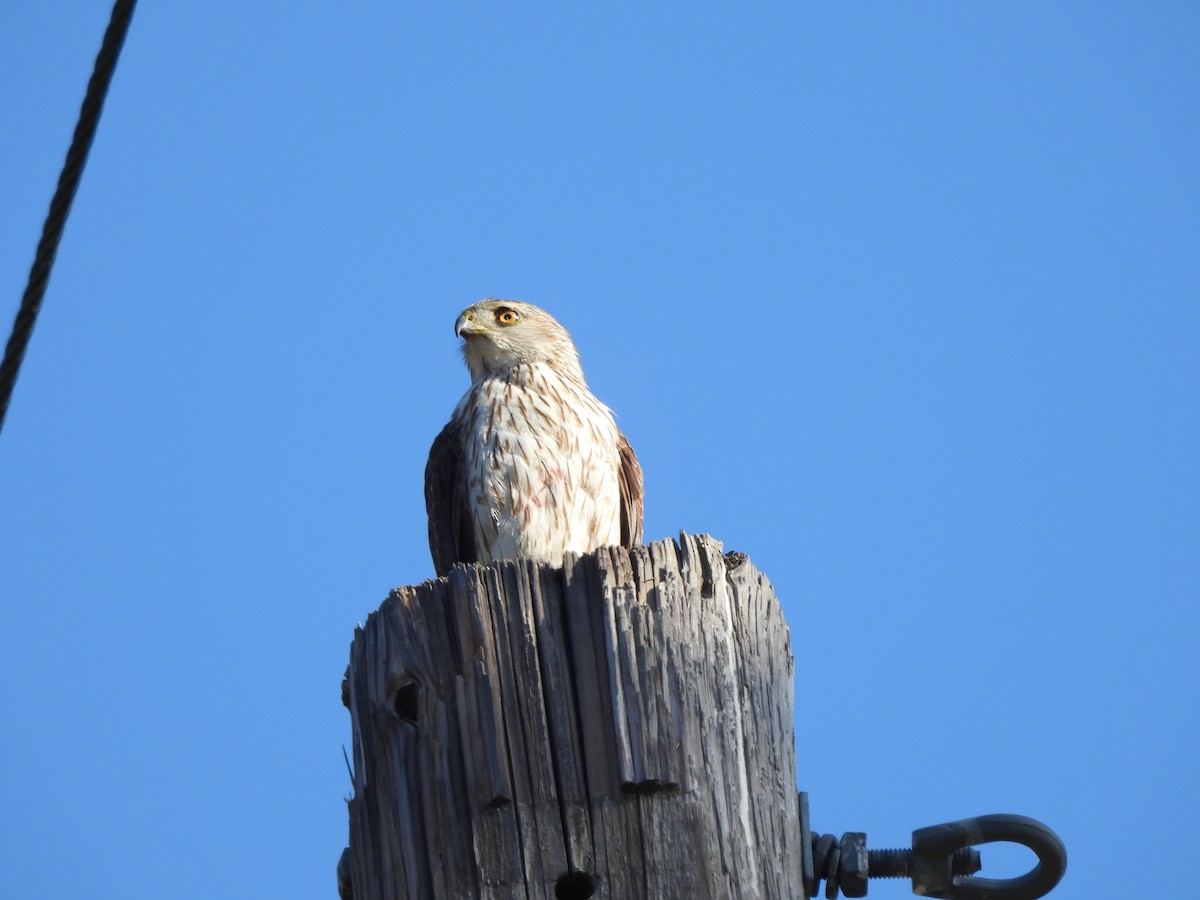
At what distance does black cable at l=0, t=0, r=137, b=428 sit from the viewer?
3180mm

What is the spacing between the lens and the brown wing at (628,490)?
7.67 meters

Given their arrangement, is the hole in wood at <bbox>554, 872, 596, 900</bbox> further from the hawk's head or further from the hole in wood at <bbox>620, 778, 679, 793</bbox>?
the hawk's head

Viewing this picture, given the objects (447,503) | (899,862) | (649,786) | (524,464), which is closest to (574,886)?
(649,786)

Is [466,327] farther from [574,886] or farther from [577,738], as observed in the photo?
[574,886]

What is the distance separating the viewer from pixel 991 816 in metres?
3.47

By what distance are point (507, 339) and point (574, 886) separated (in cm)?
515

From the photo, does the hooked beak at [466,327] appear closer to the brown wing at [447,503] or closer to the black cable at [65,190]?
the brown wing at [447,503]

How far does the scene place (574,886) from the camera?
3.33 metres

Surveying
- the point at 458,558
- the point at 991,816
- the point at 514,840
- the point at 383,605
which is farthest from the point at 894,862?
the point at 458,558

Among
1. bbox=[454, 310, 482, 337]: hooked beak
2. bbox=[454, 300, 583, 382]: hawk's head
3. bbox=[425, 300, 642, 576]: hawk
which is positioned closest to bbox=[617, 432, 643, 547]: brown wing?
bbox=[425, 300, 642, 576]: hawk

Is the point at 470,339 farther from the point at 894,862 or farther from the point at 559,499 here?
the point at 894,862

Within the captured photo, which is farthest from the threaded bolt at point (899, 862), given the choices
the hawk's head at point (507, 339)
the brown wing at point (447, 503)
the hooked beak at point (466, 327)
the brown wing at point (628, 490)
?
the hooked beak at point (466, 327)

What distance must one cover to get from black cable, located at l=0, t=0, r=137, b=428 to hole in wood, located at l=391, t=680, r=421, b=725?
3.75ft

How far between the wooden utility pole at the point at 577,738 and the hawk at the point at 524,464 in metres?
3.03
